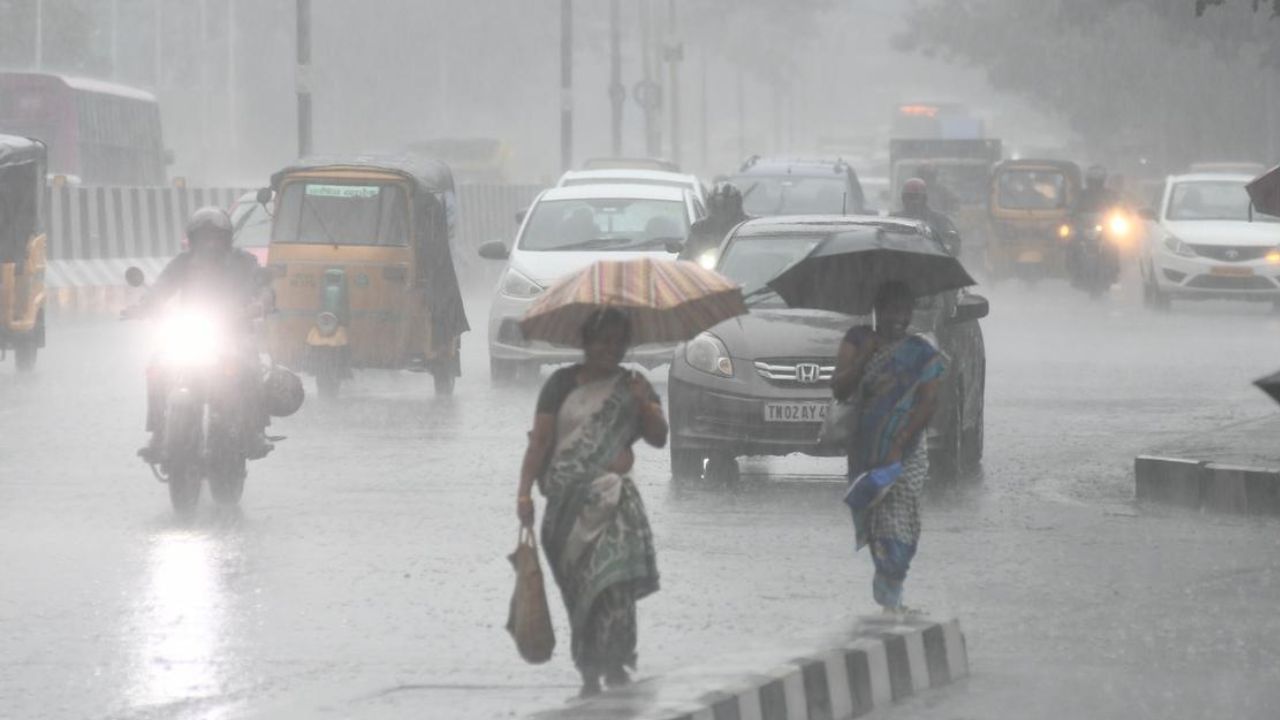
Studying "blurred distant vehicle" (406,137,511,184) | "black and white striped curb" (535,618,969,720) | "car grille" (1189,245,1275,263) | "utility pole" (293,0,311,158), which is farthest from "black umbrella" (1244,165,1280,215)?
"blurred distant vehicle" (406,137,511,184)

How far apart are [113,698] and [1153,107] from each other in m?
70.5

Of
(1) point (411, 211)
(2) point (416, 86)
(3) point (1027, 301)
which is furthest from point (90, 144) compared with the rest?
(2) point (416, 86)

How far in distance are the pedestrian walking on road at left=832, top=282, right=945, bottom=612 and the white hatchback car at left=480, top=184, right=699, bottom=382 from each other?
11654 millimetres

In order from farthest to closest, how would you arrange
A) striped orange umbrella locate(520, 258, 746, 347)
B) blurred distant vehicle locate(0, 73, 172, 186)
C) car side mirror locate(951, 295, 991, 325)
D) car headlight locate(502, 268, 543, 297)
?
blurred distant vehicle locate(0, 73, 172, 186)
car headlight locate(502, 268, 543, 297)
car side mirror locate(951, 295, 991, 325)
striped orange umbrella locate(520, 258, 746, 347)

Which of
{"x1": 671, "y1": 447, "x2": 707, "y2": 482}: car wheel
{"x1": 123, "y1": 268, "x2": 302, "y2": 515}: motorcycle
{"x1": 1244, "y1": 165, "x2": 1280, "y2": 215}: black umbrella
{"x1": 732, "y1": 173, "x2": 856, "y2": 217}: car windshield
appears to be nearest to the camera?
{"x1": 123, "y1": 268, "x2": 302, "y2": 515}: motorcycle

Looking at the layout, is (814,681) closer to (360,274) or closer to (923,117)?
(360,274)

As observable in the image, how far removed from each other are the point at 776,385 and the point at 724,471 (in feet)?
2.38

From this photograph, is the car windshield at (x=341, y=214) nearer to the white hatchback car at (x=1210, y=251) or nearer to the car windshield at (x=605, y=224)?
the car windshield at (x=605, y=224)

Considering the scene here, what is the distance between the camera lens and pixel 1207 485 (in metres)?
13.6

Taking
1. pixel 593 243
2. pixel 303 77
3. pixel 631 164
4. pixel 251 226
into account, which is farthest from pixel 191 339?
pixel 631 164

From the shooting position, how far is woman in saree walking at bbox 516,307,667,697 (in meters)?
7.55

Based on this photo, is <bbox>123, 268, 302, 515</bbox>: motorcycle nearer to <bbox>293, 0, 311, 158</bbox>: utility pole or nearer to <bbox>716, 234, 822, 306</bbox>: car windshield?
<bbox>716, 234, 822, 306</bbox>: car windshield

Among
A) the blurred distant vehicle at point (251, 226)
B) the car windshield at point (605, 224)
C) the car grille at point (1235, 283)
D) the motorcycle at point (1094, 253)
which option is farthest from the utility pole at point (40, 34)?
the car windshield at point (605, 224)

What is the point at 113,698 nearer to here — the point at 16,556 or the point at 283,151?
the point at 16,556
